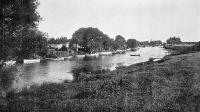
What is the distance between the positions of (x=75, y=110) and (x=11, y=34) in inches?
503

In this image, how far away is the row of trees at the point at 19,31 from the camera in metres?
22.9

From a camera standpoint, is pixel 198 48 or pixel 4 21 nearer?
pixel 4 21

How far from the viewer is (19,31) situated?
2494 cm

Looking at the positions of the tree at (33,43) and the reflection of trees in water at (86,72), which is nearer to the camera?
the tree at (33,43)

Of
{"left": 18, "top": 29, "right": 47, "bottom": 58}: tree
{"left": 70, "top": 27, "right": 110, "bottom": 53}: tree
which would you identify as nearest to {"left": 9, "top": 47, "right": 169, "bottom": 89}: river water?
{"left": 18, "top": 29, "right": 47, "bottom": 58}: tree

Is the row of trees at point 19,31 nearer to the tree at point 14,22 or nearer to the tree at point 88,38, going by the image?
the tree at point 14,22

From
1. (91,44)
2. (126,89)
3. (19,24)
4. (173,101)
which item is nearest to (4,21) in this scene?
(19,24)

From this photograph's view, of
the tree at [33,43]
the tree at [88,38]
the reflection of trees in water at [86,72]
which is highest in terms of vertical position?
the tree at [88,38]

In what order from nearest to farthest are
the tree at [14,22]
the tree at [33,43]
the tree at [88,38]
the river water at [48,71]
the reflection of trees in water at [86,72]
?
the tree at [14,22], the tree at [33,43], the river water at [48,71], the reflection of trees in water at [86,72], the tree at [88,38]

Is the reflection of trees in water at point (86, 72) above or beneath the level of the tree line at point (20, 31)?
beneath

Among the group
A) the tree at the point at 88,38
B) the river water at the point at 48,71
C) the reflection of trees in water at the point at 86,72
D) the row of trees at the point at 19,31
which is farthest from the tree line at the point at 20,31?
the tree at the point at 88,38

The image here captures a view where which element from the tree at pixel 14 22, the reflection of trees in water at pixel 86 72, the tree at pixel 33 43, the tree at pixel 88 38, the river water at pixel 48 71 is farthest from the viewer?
the tree at pixel 88 38

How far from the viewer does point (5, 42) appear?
2430cm

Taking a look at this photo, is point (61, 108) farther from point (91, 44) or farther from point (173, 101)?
point (91, 44)
